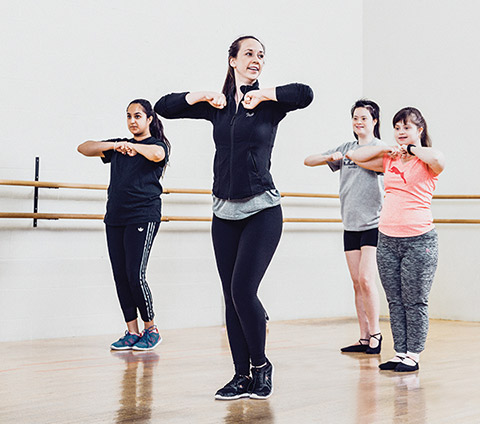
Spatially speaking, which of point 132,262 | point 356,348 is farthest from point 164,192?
point 356,348

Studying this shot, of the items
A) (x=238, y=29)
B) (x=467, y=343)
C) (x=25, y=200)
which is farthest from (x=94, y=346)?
(x=238, y=29)

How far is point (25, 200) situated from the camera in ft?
12.9

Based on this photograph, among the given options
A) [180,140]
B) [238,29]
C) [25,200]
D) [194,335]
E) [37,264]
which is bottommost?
[194,335]

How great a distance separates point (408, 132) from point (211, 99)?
41.0 inches

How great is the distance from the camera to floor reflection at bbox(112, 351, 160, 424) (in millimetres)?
2096

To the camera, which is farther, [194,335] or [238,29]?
[238,29]

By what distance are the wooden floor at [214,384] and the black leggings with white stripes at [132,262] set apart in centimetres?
25

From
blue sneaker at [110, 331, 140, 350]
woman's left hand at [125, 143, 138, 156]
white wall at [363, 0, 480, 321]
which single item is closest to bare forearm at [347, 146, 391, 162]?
woman's left hand at [125, 143, 138, 156]

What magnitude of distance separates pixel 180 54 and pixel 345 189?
66.9 inches

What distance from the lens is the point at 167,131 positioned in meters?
4.54

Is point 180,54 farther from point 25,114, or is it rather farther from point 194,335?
point 194,335

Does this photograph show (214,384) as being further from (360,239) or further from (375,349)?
(360,239)

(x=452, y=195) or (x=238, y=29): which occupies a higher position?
(x=238, y=29)

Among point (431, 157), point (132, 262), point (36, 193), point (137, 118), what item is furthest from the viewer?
point (36, 193)
